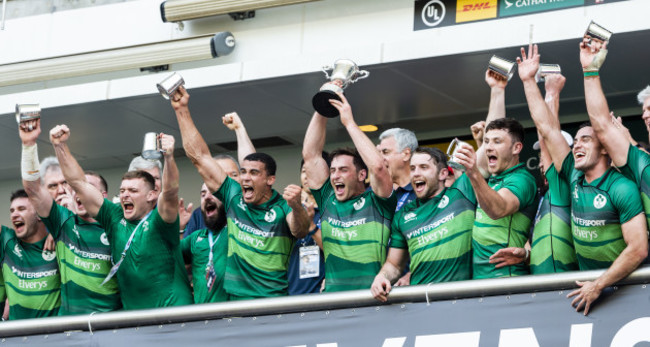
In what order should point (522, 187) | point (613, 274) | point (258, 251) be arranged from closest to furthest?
point (613, 274) < point (522, 187) < point (258, 251)

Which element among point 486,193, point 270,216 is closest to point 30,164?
point 270,216

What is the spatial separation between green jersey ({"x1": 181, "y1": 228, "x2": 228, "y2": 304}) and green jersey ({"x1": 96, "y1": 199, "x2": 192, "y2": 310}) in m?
0.16

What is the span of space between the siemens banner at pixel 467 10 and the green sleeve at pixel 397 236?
9.20 ft

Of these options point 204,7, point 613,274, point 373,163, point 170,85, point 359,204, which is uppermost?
point 204,7

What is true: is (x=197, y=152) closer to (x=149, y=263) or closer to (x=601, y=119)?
(x=149, y=263)

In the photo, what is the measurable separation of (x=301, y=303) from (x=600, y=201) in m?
1.62

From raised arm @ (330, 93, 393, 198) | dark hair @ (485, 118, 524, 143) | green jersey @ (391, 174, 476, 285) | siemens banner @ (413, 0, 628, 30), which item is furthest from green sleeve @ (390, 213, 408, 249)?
siemens banner @ (413, 0, 628, 30)

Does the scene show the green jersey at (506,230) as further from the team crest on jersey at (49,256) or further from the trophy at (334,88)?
the team crest on jersey at (49,256)

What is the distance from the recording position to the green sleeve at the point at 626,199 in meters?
4.73

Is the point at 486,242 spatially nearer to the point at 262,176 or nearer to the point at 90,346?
the point at 262,176

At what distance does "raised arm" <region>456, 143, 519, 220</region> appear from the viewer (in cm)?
491

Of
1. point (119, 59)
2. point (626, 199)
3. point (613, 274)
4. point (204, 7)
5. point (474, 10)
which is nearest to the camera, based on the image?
point (613, 274)

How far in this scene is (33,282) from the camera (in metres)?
6.57

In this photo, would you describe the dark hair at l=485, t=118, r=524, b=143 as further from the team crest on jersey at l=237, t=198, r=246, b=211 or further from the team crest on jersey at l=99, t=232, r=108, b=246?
the team crest on jersey at l=99, t=232, r=108, b=246
